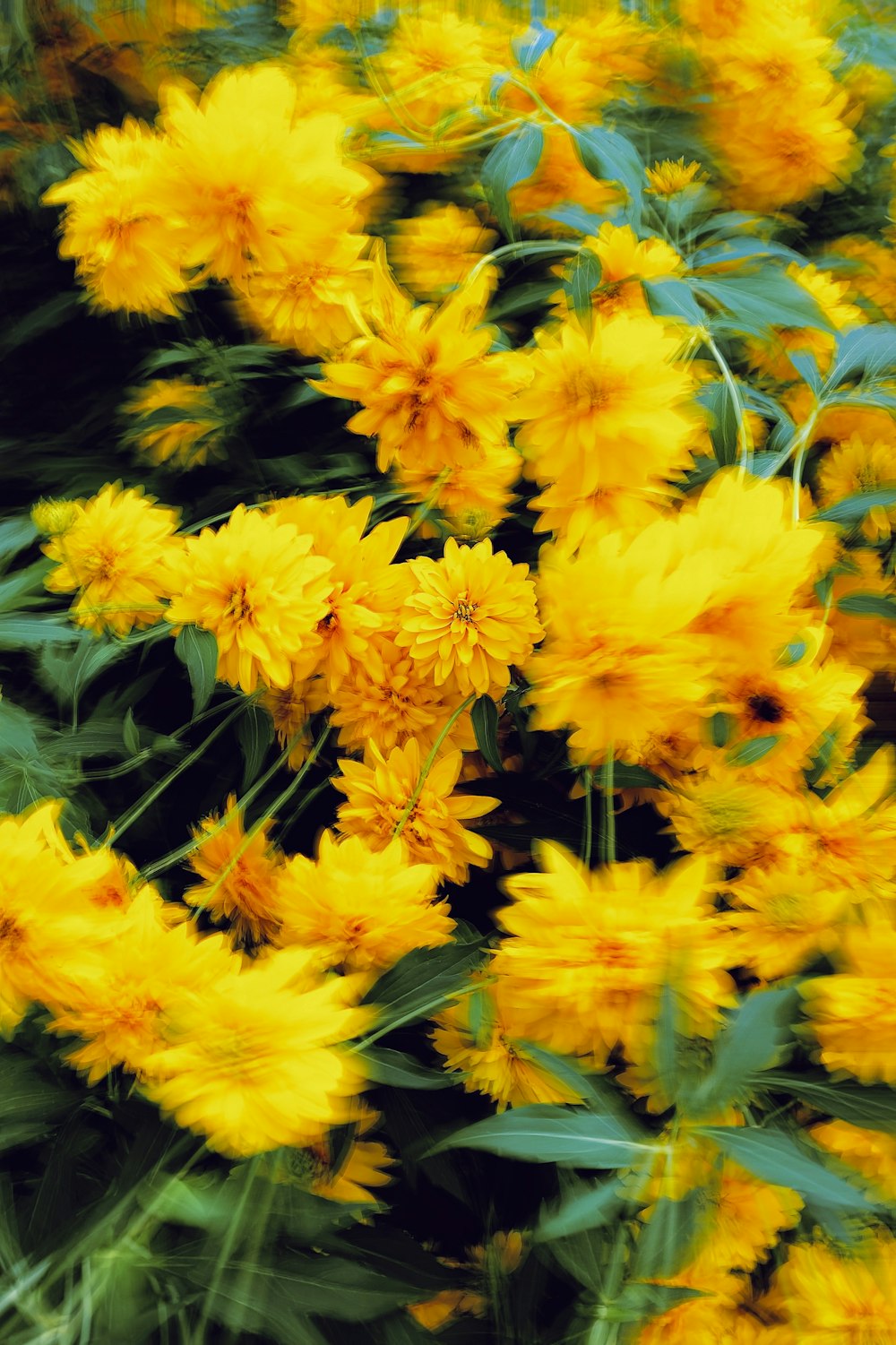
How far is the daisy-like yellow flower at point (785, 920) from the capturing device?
47 cm

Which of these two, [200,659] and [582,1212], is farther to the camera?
[200,659]

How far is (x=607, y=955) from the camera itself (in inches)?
16.6

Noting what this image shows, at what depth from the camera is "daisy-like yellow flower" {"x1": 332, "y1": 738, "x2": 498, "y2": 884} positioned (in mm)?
539

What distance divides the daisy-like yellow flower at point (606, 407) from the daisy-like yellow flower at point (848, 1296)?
39 cm

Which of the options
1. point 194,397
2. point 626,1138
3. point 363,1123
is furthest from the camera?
point 194,397

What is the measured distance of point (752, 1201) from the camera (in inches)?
21.0

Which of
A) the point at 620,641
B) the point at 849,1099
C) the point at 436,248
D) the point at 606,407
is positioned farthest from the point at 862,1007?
the point at 436,248

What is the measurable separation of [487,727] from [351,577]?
11 cm

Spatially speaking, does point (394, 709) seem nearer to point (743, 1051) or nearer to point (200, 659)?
point (200, 659)

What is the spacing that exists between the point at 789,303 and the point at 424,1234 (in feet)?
1.97

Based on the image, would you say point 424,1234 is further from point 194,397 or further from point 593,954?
point 194,397

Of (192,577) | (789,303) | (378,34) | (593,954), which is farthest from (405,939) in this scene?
(378,34)

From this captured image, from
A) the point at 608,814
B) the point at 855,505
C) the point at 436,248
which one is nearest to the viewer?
the point at 608,814

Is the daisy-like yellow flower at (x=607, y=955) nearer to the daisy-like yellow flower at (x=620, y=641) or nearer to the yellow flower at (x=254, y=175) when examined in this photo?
the daisy-like yellow flower at (x=620, y=641)
